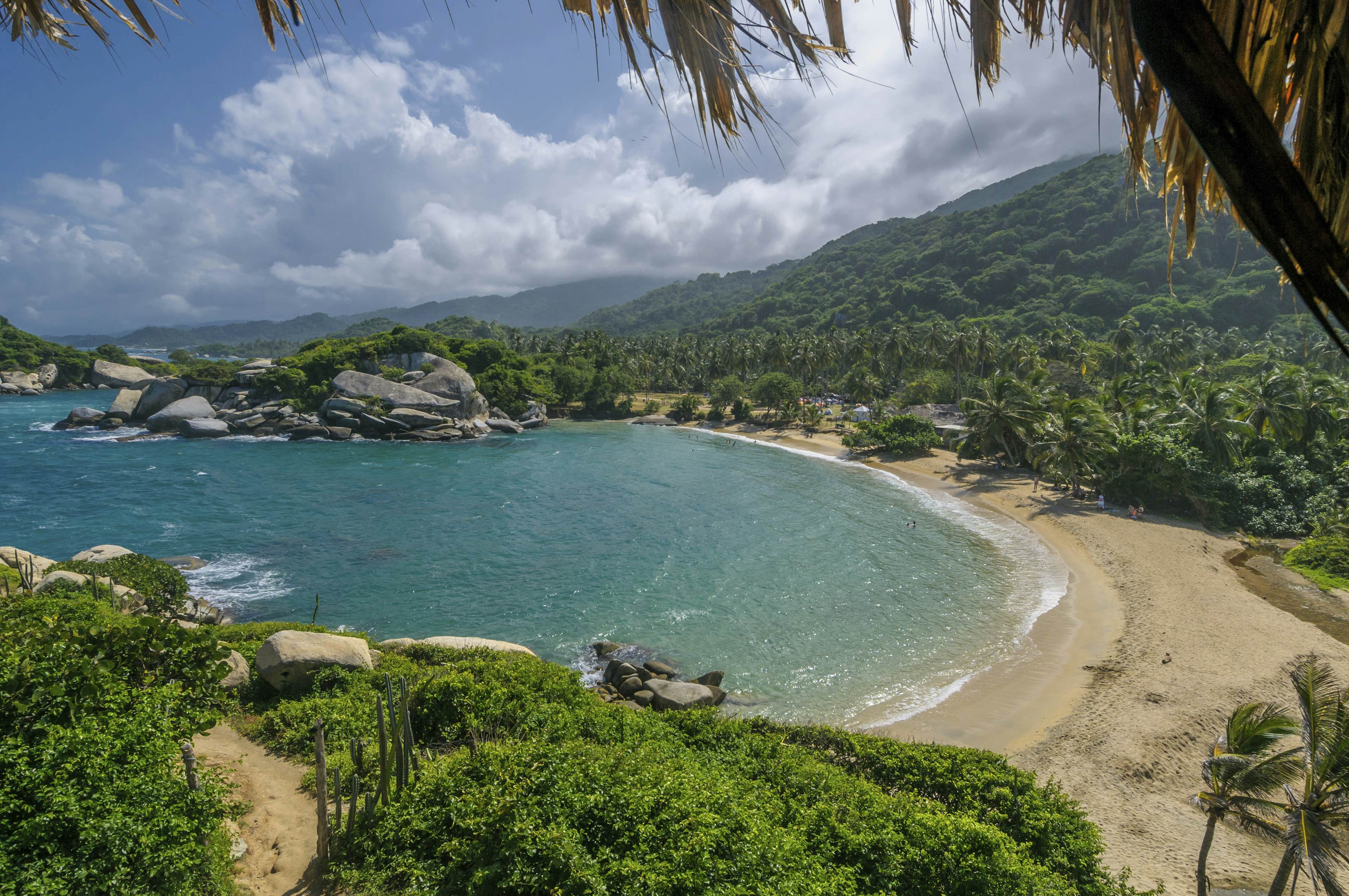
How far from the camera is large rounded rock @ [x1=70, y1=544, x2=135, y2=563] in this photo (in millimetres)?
17906

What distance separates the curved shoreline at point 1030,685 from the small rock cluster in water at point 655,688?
3573 mm

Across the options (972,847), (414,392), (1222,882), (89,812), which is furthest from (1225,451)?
(414,392)

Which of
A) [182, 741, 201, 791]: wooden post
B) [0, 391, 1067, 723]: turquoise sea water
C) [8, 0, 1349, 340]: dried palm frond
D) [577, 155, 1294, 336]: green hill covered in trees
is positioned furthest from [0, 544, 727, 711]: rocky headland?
[577, 155, 1294, 336]: green hill covered in trees

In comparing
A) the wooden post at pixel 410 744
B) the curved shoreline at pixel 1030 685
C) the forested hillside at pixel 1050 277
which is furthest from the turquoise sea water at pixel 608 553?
the forested hillside at pixel 1050 277

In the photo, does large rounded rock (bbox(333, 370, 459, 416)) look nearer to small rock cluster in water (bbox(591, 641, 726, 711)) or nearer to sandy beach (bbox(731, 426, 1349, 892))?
small rock cluster in water (bbox(591, 641, 726, 711))

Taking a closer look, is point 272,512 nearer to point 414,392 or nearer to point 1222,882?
point 414,392

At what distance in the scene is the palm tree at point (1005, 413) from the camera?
36.3 meters

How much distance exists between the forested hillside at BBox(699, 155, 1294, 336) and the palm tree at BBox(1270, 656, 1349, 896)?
63539 millimetres

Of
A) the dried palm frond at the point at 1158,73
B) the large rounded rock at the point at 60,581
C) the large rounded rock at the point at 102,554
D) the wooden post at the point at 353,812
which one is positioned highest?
the dried palm frond at the point at 1158,73

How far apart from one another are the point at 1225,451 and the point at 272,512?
156 ft

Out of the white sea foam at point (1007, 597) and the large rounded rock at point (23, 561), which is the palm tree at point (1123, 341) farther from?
the large rounded rock at point (23, 561)

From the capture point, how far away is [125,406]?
57.7m

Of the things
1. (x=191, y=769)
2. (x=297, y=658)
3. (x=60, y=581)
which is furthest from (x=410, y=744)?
(x=60, y=581)

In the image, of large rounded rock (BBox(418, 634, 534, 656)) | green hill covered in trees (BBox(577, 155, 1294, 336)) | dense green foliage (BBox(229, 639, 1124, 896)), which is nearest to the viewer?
dense green foliage (BBox(229, 639, 1124, 896))
